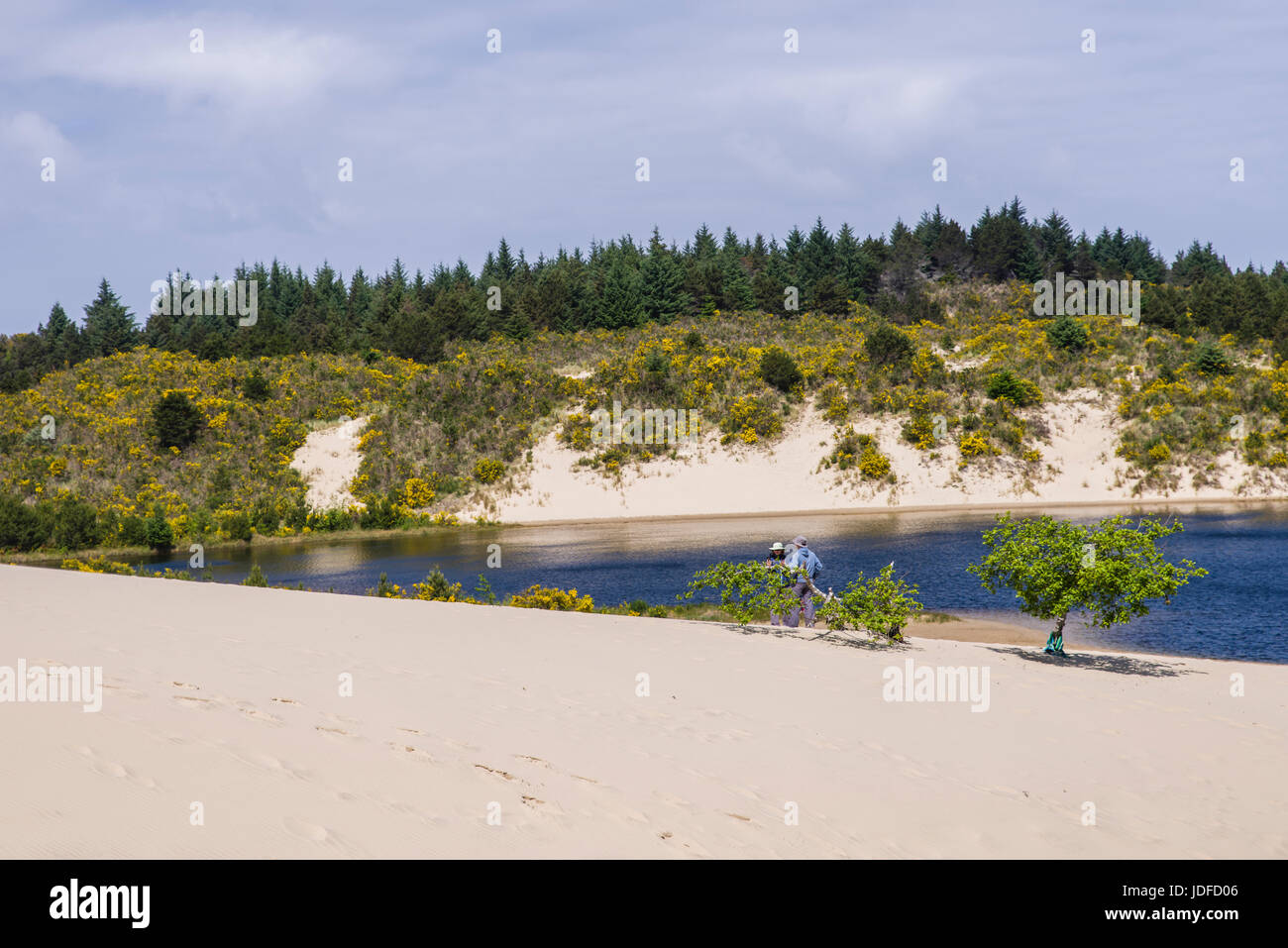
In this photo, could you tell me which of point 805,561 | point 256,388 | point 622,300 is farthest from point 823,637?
point 622,300

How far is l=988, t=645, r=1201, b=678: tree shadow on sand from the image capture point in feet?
50.7

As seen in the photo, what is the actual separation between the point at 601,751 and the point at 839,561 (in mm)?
23897

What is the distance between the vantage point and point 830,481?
56812mm

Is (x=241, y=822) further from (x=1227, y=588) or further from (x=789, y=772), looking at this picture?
(x=1227, y=588)

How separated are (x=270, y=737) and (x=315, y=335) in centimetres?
7964

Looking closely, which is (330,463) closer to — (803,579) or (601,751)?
(803,579)

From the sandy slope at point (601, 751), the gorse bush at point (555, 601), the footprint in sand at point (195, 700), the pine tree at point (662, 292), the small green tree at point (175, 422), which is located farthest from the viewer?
the pine tree at point (662, 292)

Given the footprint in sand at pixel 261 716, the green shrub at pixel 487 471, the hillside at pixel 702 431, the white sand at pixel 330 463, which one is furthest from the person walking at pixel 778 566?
the white sand at pixel 330 463

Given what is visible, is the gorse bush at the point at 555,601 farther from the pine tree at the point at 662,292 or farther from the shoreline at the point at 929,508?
the pine tree at the point at 662,292

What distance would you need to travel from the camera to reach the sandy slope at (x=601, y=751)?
21.1 ft

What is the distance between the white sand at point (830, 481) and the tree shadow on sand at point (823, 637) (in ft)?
119

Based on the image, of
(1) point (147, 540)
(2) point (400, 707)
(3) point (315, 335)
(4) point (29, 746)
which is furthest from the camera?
(3) point (315, 335)
